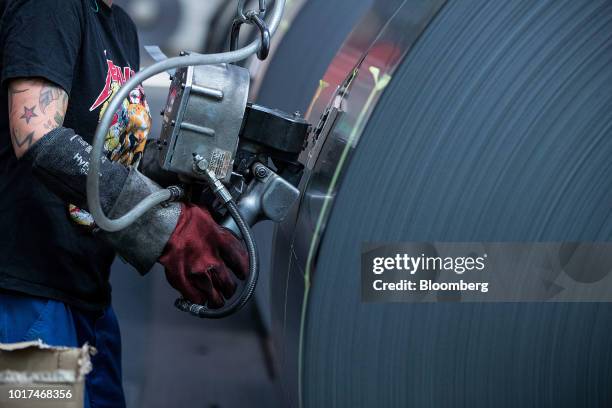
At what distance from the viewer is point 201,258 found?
108 cm

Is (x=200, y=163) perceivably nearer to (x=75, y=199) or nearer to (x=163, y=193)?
(x=163, y=193)

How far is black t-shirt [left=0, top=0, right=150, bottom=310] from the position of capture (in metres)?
Answer: 1.05

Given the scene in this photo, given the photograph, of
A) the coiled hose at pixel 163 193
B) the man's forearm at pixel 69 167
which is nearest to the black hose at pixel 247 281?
the coiled hose at pixel 163 193

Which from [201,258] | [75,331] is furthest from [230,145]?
[75,331]

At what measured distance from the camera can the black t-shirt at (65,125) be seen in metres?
1.05

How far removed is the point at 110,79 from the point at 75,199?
25 cm

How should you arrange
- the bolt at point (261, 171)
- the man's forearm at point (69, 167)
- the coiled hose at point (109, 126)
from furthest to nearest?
the bolt at point (261, 171), the man's forearm at point (69, 167), the coiled hose at point (109, 126)

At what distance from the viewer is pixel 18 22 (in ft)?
3.46

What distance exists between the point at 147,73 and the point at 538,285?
561mm

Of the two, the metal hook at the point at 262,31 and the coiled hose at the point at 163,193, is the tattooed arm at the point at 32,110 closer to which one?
the coiled hose at the point at 163,193

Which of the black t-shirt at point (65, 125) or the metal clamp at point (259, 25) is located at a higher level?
the metal clamp at point (259, 25)

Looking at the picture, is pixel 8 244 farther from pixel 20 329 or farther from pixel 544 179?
pixel 544 179

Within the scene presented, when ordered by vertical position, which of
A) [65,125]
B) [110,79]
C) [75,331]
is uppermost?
[110,79]

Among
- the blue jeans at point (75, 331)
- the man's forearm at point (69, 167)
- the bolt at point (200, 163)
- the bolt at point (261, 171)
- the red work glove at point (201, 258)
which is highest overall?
the bolt at point (261, 171)
